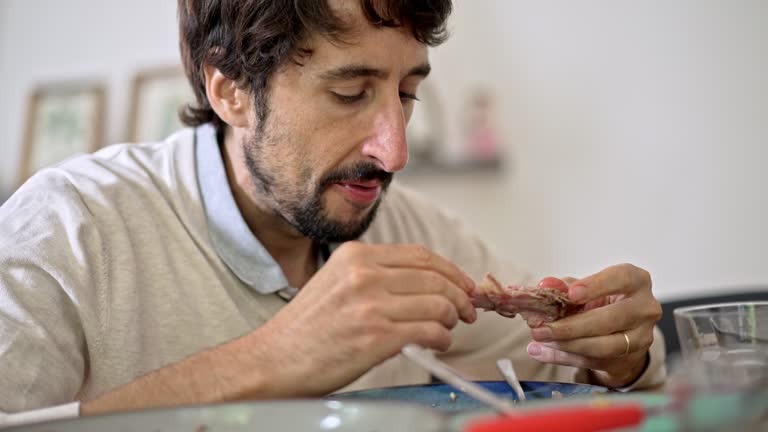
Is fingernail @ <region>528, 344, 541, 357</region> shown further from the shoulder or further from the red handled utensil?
the shoulder

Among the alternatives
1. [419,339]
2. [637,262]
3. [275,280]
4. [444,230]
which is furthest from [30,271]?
[637,262]

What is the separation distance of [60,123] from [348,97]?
2889mm

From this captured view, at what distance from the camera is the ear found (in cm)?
139

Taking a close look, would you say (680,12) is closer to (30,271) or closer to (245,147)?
(245,147)

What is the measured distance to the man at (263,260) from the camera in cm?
83

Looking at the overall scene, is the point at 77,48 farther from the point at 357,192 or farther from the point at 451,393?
the point at 451,393

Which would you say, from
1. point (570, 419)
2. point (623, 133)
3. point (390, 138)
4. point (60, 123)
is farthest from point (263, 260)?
point (60, 123)

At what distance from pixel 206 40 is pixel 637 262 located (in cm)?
238

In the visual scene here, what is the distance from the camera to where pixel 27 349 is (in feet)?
3.07

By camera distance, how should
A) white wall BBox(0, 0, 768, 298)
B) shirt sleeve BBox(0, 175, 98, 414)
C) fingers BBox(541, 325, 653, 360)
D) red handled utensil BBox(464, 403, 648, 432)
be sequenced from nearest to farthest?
red handled utensil BBox(464, 403, 648, 432) < shirt sleeve BBox(0, 175, 98, 414) < fingers BBox(541, 325, 653, 360) < white wall BBox(0, 0, 768, 298)

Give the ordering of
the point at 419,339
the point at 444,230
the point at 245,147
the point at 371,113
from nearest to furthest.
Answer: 1. the point at 419,339
2. the point at 371,113
3. the point at 245,147
4. the point at 444,230

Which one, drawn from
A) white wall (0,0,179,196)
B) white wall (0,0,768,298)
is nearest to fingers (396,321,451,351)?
white wall (0,0,768,298)

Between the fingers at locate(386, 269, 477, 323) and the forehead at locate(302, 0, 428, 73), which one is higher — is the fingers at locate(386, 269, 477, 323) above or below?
below

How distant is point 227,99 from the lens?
4.64ft
